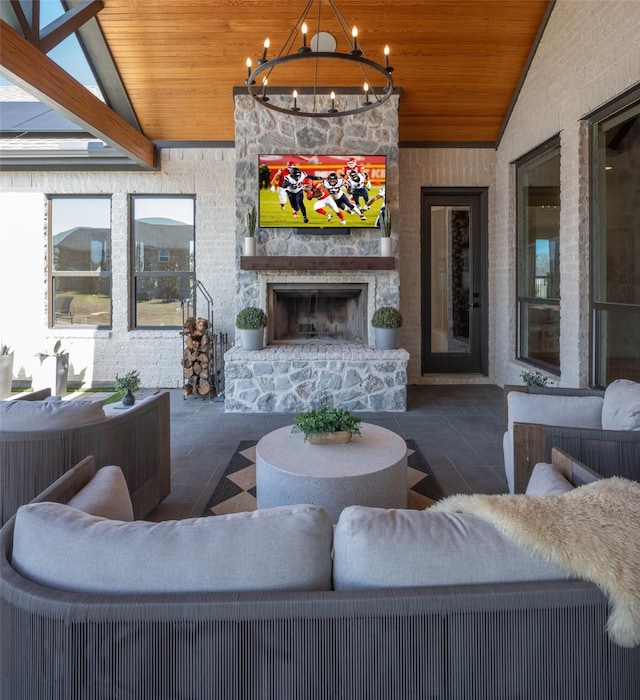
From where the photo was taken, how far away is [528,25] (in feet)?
16.9

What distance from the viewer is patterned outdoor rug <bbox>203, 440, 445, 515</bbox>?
3021mm

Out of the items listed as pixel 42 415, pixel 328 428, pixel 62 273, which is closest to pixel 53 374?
pixel 62 273

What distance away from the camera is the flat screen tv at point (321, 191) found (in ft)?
18.5

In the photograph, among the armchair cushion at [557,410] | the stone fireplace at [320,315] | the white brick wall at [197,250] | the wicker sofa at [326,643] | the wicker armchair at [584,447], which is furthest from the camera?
the white brick wall at [197,250]

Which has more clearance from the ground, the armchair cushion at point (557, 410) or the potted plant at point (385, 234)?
the potted plant at point (385, 234)

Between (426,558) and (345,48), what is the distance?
5758 millimetres

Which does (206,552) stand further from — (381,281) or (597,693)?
(381,281)

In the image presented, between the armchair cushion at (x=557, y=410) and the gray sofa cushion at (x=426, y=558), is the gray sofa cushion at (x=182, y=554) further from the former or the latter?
the armchair cushion at (x=557, y=410)

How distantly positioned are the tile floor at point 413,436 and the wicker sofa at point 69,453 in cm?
35

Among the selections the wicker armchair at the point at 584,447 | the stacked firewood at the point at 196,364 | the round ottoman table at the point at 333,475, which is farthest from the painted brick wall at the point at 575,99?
the stacked firewood at the point at 196,364

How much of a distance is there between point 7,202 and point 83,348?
2.22 metres

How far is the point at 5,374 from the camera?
234 inches

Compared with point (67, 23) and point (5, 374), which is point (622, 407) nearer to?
point (67, 23)

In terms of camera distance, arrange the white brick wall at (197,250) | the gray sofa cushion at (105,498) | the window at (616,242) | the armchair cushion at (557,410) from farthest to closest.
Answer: the white brick wall at (197,250)
the window at (616,242)
the armchair cushion at (557,410)
the gray sofa cushion at (105,498)
